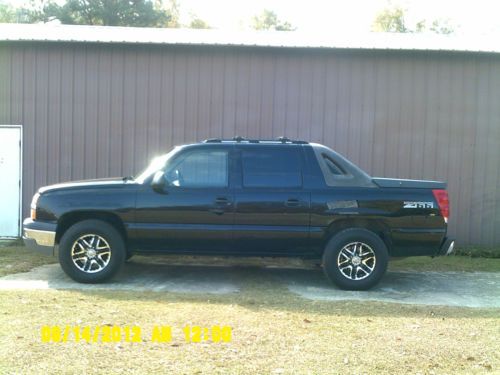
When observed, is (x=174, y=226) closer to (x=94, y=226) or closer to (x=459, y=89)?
(x=94, y=226)

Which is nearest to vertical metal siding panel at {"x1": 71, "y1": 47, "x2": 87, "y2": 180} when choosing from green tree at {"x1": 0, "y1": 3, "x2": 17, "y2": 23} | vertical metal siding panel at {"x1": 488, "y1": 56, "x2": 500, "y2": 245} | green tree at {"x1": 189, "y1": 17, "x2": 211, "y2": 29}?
vertical metal siding panel at {"x1": 488, "y1": 56, "x2": 500, "y2": 245}

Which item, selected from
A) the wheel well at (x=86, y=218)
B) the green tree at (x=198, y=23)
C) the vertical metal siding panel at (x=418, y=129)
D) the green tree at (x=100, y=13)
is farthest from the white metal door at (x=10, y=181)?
the green tree at (x=198, y=23)

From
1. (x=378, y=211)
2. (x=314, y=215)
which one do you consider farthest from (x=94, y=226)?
(x=378, y=211)

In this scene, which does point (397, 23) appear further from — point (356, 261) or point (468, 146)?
point (356, 261)

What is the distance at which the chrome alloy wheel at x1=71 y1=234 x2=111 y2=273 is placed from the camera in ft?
24.1

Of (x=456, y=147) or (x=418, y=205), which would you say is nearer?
(x=418, y=205)

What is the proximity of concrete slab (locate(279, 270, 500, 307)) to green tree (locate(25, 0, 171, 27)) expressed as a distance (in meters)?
28.3

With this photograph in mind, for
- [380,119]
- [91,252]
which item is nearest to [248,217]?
[91,252]

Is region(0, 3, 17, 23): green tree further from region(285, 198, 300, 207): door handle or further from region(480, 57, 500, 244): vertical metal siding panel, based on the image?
region(285, 198, 300, 207): door handle

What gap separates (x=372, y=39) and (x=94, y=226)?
719 cm

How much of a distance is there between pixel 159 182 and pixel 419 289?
12.6 ft

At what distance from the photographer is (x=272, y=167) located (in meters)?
7.44

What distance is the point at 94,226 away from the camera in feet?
23.9
